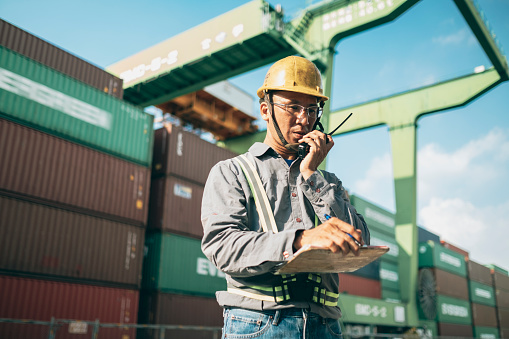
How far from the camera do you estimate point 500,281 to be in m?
44.0

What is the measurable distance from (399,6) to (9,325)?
51.3 ft

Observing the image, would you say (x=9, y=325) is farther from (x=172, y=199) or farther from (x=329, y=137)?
(x=329, y=137)

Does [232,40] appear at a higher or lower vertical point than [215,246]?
higher

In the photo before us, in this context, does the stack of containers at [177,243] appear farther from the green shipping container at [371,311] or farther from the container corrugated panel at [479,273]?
the container corrugated panel at [479,273]

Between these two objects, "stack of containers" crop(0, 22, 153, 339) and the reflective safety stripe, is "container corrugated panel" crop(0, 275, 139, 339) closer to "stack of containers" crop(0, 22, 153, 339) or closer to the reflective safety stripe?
"stack of containers" crop(0, 22, 153, 339)

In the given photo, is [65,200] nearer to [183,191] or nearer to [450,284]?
[183,191]

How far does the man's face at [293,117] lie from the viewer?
199 centimetres

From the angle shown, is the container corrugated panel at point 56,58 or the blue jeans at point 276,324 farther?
the container corrugated panel at point 56,58

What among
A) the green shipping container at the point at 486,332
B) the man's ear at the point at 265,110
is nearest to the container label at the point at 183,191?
the man's ear at the point at 265,110

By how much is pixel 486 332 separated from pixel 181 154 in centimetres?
3542

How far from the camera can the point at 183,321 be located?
49.4 ft

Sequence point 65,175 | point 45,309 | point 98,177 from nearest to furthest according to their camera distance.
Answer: point 45,309 < point 65,175 < point 98,177

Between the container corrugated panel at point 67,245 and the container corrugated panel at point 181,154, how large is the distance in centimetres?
300

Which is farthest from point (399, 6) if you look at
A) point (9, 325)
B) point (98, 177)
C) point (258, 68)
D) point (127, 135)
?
point (9, 325)
